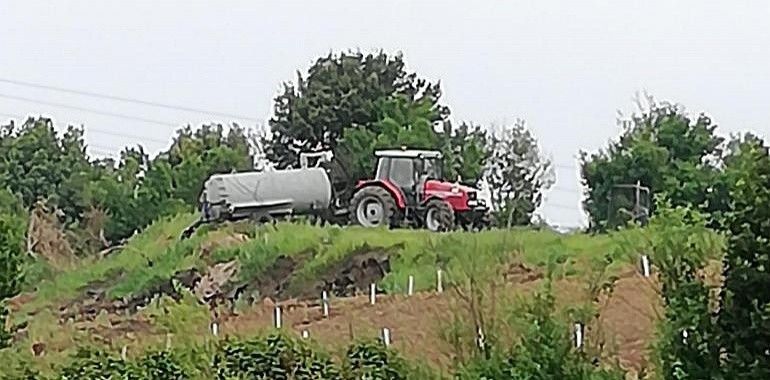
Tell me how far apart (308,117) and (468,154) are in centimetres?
564

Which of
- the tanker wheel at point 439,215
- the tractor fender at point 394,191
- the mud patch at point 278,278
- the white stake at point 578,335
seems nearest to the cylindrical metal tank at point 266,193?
→ the tractor fender at point 394,191

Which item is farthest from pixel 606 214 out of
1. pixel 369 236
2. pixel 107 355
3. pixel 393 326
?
pixel 107 355

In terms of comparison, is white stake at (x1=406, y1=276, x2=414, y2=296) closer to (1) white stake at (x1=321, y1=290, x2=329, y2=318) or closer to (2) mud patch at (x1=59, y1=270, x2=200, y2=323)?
(1) white stake at (x1=321, y1=290, x2=329, y2=318)

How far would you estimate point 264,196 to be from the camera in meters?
31.8

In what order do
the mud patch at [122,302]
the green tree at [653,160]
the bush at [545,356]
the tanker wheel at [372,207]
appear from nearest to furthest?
the bush at [545,356]
the mud patch at [122,302]
the tanker wheel at [372,207]
the green tree at [653,160]

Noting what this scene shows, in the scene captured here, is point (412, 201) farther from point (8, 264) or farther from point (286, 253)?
point (8, 264)

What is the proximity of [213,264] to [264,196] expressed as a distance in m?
4.01

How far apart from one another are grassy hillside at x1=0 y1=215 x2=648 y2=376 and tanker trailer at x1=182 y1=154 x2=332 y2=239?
96 cm

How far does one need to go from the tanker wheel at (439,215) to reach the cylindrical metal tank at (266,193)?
112 inches

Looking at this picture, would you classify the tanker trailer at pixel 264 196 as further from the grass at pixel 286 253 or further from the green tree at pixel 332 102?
the green tree at pixel 332 102

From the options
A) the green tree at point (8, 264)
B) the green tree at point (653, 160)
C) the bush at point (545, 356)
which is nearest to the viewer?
the bush at point (545, 356)

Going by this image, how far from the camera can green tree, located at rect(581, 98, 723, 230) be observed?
41719 millimetres

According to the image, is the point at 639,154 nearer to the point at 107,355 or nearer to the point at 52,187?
the point at 52,187

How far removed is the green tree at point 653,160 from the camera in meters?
41.7
